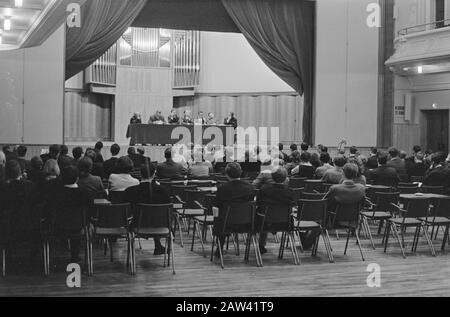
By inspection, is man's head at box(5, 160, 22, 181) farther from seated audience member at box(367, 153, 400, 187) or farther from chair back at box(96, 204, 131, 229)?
seated audience member at box(367, 153, 400, 187)

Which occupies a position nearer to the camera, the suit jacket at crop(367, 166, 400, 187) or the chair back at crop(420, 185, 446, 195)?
the chair back at crop(420, 185, 446, 195)

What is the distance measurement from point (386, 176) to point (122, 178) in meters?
4.50

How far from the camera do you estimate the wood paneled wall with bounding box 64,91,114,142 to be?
64.4 feet

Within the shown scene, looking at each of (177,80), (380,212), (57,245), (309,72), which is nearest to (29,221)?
(57,245)

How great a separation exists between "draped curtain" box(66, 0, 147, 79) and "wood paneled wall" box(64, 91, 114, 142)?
4936 mm

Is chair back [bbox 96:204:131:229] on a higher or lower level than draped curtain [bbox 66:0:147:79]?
lower

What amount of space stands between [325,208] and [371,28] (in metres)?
11.4

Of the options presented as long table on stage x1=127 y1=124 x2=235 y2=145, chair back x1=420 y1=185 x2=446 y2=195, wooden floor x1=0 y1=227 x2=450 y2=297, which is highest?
long table on stage x1=127 y1=124 x2=235 y2=145

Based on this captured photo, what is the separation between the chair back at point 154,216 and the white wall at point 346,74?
10.9m

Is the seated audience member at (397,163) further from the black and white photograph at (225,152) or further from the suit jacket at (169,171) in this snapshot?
the suit jacket at (169,171)

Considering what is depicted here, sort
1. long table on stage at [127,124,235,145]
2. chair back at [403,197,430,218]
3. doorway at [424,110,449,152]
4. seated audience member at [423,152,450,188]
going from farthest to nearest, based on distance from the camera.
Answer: doorway at [424,110,449,152]
long table on stage at [127,124,235,145]
seated audience member at [423,152,450,188]
chair back at [403,197,430,218]

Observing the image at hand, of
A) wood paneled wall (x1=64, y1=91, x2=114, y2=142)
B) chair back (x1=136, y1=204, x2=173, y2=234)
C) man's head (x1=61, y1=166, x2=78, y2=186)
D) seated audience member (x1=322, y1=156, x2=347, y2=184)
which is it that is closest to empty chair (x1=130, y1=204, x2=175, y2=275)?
chair back (x1=136, y1=204, x2=173, y2=234)

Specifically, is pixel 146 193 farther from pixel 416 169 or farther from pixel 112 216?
pixel 416 169

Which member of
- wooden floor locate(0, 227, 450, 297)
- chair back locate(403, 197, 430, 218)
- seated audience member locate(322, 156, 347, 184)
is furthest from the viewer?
seated audience member locate(322, 156, 347, 184)
